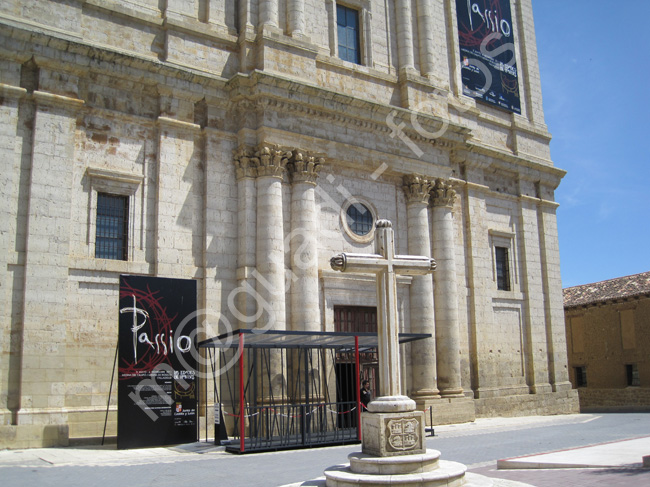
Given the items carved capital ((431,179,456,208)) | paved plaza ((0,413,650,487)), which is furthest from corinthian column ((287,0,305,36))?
paved plaza ((0,413,650,487))

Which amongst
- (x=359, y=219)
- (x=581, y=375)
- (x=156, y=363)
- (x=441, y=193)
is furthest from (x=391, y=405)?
(x=581, y=375)

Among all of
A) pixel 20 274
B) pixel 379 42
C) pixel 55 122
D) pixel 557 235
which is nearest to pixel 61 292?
pixel 20 274

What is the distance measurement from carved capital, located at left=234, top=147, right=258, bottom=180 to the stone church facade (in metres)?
0.06

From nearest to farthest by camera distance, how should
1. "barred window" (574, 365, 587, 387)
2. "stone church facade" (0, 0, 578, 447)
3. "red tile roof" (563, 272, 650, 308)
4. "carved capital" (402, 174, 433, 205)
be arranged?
"stone church facade" (0, 0, 578, 447), "carved capital" (402, 174, 433, 205), "red tile roof" (563, 272, 650, 308), "barred window" (574, 365, 587, 387)

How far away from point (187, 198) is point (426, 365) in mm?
9790

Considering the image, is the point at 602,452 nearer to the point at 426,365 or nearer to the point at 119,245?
the point at 426,365

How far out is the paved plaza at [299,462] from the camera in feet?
34.8

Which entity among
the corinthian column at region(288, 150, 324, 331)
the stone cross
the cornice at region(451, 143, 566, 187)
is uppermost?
the cornice at region(451, 143, 566, 187)

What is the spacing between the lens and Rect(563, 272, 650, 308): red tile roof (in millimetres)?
36344

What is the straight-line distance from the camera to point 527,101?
29609 millimetres

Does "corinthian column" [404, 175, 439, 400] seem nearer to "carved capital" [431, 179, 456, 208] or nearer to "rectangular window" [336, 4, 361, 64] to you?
→ "carved capital" [431, 179, 456, 208]

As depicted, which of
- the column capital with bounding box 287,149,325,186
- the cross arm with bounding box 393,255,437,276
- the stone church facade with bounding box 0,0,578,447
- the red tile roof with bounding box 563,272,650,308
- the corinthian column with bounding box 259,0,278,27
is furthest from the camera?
the red tile roof with bounding box 563,272,650,308

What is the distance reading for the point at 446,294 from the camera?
2316 cm

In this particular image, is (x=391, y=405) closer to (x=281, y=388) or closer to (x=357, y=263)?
(x=357, y=263)
